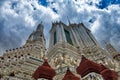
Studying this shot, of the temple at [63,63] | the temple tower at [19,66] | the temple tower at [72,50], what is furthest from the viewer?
the temple tower at [72,50]

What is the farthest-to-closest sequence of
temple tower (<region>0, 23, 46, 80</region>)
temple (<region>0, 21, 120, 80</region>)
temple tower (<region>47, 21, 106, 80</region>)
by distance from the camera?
1. temple tower (<region>47, 21, 106, 80</region>)
2. temple tower (<region>0, 23, 46, 80</region>)
3. temple (<region>0, 21, 120, 80</region>)

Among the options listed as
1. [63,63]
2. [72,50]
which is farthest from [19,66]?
[72,50]

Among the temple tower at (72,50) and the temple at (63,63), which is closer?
the temple at (63,63)

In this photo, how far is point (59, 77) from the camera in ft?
76.1

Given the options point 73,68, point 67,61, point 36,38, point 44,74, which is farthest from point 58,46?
point 44,74

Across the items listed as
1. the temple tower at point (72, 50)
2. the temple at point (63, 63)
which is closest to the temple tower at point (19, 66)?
the temple at point (63, 63)

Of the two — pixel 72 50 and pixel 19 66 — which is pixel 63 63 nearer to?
pixel 19 66

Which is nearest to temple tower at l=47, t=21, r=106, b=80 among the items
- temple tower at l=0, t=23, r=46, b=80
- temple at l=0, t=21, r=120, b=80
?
temple at l=0, t=21, r=120, b=80

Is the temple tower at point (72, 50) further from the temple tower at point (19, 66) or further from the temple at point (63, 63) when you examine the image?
the temple tower at point (19, 66)

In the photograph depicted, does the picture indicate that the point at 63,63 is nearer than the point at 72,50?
Yes

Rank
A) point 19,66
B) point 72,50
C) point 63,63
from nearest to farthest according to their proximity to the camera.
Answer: point 19,66 < point 63,63 < point 72,50

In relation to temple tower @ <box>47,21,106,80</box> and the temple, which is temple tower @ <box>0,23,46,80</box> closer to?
the temple

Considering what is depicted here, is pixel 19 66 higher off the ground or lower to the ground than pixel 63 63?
higher

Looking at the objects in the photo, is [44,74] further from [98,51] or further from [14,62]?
[98,51]
